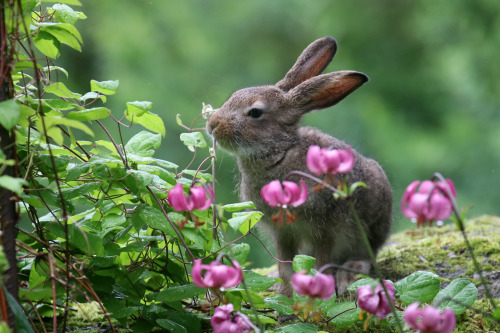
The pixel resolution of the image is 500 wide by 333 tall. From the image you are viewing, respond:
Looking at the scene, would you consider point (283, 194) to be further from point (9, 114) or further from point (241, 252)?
point (9, 114)

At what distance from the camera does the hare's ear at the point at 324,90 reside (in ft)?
9.45

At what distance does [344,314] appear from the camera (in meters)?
2.10

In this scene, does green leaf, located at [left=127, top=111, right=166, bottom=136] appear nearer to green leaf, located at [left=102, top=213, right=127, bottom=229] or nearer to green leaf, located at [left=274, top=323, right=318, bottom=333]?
green leaf, located at [left=102, top=213, right=127, bottom=229]

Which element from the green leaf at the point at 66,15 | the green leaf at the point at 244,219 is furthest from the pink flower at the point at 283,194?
the green leaf at the point at 66,15

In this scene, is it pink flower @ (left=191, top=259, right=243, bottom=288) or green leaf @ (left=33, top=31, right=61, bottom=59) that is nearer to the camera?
pink flower @ (left=191, top=259, right=243, bottom=288)

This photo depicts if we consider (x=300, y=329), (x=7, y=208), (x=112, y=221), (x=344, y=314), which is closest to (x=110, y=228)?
(x=112, y=221)

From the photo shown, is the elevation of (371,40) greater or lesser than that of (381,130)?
greater

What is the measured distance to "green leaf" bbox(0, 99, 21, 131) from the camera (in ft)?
4.90

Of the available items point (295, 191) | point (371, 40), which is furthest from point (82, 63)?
point (295, 191)

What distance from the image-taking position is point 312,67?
3318 millimetres

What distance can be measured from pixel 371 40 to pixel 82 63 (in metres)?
2.97

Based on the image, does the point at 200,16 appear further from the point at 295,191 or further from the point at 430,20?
the point at 295,191

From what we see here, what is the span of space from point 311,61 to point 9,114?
204cm

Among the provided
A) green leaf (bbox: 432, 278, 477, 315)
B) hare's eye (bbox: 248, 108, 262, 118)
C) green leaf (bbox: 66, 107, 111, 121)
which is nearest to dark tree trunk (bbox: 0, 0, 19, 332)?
green leaf (bbox: 66, 107, 111, 121)
